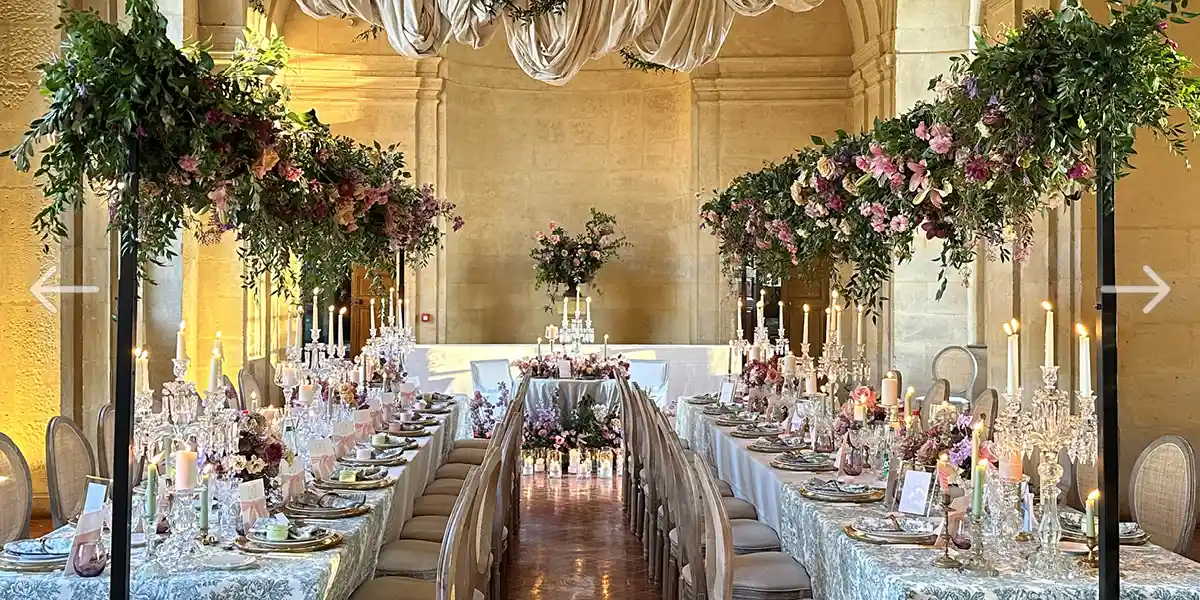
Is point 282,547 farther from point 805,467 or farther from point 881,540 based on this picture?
point 805,467

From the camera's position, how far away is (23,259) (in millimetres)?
6184

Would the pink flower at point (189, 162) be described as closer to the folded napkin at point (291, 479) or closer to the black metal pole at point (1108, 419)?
the folded napkin at point (291, 479)

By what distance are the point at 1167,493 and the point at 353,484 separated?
3101 mm

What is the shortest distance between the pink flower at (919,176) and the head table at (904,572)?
120 centimetres

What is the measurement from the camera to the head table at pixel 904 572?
2904 mm

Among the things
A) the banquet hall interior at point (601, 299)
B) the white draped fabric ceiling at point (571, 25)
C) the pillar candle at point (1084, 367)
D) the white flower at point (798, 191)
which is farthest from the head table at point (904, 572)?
the white draped fabric ceiling at point (571, 25)

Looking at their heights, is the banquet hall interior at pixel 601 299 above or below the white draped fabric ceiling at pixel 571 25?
below

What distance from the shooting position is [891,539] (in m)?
3.39

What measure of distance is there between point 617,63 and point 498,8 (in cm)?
770

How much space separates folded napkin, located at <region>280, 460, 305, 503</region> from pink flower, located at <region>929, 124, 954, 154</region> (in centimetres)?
255

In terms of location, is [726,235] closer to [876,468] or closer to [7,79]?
[876,468]

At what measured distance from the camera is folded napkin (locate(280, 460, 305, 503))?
3852 millimetres

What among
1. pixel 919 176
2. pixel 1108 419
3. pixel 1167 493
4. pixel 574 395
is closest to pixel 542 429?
pixel 574 395

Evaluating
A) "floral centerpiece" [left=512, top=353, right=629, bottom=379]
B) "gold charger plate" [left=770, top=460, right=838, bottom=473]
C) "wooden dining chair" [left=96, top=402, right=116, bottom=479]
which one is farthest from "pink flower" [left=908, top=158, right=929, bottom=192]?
"floral centerpiece" [left=512, top=353, right=629, bottom=379]
